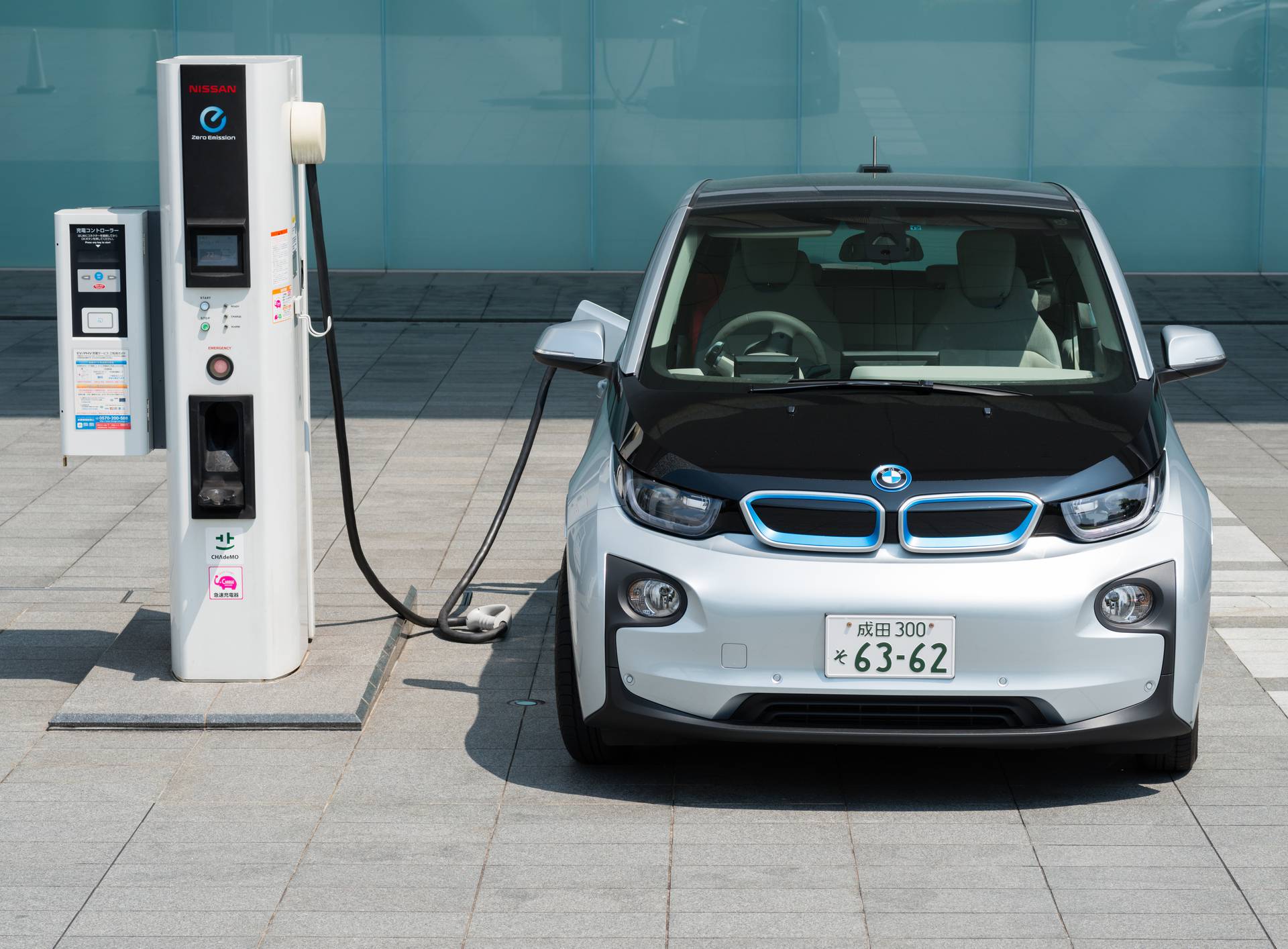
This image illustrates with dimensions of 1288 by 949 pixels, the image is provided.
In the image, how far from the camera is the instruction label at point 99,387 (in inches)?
214

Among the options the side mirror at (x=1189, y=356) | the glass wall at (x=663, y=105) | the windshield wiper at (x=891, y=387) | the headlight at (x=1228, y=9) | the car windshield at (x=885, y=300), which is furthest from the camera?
the glass wall at (x=663, y=105)

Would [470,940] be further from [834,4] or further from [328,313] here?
[834,4]

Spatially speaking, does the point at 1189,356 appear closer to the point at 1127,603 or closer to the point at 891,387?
the point at 891,387

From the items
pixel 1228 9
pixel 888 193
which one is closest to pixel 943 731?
pixel 888 193

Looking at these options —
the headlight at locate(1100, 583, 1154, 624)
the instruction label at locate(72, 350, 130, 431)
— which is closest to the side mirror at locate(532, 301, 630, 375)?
the instruction label at locate(72, 350, 130, 431)

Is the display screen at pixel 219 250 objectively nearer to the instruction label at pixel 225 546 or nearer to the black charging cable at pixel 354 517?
the black charging cable at pixel 354 517

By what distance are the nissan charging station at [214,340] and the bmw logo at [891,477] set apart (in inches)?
75.6

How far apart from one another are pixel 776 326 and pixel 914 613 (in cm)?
138

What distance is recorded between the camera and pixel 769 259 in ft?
18.4

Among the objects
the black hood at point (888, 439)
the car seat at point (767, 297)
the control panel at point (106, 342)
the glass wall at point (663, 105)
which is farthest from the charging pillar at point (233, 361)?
the glass wall at point (663, 105)

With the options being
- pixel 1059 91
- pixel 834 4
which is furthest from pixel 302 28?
pixel 1059 91

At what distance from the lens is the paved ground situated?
3957 mm

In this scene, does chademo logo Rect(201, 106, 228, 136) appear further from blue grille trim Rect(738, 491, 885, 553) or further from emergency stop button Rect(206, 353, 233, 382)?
blue grille trim Rect(738, 491, 885, 553)

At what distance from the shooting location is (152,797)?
473cm
